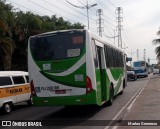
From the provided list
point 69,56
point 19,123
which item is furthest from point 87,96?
point 19,123

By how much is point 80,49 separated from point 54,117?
9.54ft

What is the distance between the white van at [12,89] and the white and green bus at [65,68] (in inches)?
134

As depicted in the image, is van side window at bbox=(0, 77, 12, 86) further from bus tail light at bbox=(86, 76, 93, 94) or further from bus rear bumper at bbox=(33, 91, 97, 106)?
bus tail light at bbox=(86, 76, 93, 94)

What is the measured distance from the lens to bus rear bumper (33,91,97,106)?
1302 cm

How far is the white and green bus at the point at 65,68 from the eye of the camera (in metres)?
13.1

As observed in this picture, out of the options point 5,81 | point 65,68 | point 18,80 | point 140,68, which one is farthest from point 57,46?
point 140,68

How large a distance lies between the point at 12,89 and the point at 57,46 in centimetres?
503

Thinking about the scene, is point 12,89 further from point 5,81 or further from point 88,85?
point 88,85

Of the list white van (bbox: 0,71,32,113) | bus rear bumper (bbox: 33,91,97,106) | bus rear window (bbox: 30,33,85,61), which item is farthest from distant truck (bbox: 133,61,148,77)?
bus rear bumper (bbox: 33,91,97,106)

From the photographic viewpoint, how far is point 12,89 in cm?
1764

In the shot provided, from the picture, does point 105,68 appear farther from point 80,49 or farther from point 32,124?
point 32,124

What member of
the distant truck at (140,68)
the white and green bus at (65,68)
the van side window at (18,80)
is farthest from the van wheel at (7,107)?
the distant truck at (140,68)

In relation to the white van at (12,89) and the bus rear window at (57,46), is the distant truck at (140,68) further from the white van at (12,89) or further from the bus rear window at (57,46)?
the bus rear window at (57,46)

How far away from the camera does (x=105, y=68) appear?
15836mm
